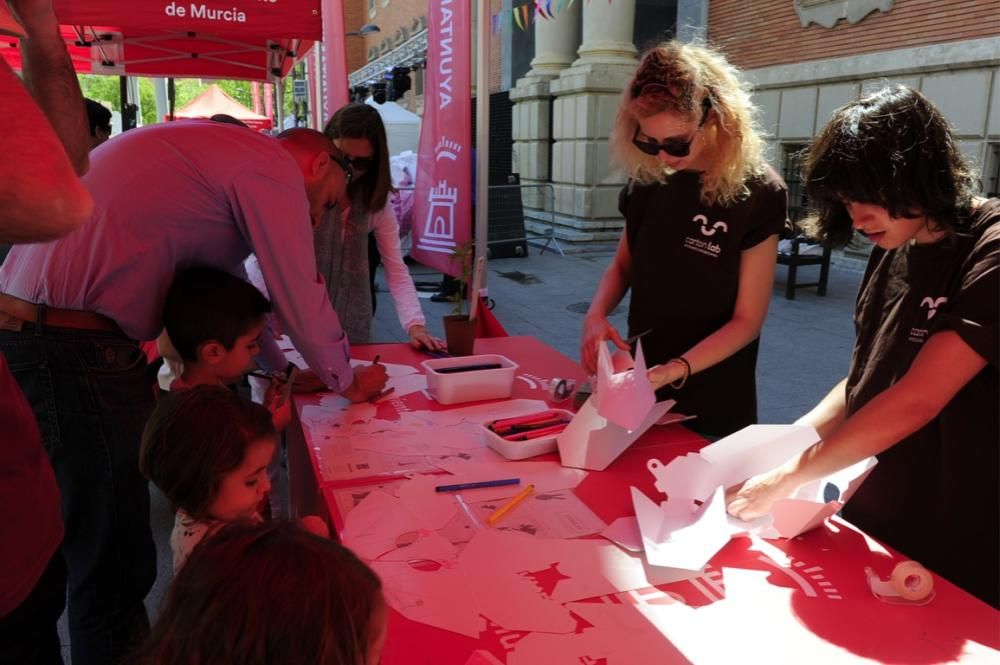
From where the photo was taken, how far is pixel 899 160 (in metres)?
1.26

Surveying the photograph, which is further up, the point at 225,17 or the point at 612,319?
the point at 225,17

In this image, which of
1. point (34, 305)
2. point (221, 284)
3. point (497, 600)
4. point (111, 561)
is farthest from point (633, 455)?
point (34, 305)

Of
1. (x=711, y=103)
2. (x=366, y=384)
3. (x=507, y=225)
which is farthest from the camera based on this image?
(x=507, y=225)

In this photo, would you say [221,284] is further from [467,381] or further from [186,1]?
[186,1]

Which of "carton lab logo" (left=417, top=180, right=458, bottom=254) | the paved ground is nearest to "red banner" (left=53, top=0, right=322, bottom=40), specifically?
"carton lab logo" (left=417, top=180, right=458, bottom=254)

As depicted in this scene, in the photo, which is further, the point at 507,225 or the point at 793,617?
the point at 507,225

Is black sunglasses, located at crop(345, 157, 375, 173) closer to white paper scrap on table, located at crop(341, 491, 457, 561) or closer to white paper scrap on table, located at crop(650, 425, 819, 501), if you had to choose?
white paper scrap on table, located at crop(341, 491, 457, 561)

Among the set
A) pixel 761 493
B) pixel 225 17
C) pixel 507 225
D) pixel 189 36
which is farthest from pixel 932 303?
pixel 507 225

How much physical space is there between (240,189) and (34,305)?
0.49 meters

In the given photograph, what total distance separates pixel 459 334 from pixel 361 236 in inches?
23.1

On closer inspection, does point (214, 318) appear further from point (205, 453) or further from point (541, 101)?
point (541, 101)

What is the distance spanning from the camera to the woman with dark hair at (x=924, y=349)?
3.99 feet

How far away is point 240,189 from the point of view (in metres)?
1.73

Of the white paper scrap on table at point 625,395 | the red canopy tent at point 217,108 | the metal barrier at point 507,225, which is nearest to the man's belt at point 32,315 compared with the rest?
the white paper scrap on table at point 625,395
